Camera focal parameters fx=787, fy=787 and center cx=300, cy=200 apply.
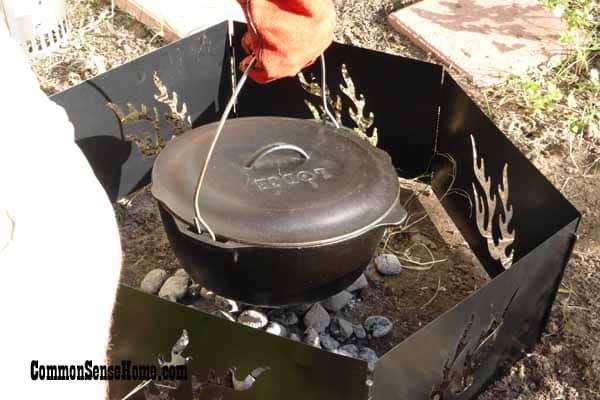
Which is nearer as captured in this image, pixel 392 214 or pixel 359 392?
pixel 359 392

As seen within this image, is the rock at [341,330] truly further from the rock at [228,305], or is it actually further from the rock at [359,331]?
the rock at [228,305]

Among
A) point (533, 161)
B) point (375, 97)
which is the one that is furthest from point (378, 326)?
point (533, 161)

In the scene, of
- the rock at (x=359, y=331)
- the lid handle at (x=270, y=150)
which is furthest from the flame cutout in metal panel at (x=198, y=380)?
the rock at (x=359, y=331)

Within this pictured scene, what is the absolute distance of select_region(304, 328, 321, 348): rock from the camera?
6.79ft

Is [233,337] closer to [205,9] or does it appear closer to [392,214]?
[392,214]


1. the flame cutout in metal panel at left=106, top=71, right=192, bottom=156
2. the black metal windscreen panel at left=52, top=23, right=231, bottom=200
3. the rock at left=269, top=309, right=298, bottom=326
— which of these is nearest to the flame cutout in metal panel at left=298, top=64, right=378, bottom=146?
the black metal windscreen panel at left=52, top=23, right=231, bottom=200

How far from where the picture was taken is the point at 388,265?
2.38 metres

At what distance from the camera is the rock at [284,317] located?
7.05 ft

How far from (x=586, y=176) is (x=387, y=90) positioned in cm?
75

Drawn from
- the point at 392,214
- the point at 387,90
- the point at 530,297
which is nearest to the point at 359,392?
the point at 392,214

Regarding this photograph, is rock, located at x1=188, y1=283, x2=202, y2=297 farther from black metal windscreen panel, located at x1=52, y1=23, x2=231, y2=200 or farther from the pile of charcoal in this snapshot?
black metal windscreen panel, located at x1=52, y1=23, x2=231, y2=200

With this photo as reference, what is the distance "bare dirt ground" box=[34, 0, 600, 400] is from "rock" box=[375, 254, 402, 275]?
77 millimetres

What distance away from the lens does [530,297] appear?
1.94m

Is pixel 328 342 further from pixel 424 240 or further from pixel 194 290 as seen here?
pixel 424 240
